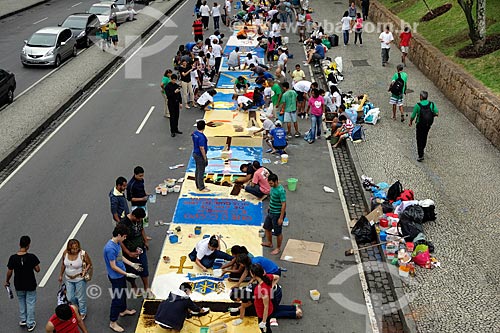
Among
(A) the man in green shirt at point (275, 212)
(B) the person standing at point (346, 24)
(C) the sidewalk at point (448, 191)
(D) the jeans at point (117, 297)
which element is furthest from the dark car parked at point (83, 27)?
(D) the jeans at point (117, 297)

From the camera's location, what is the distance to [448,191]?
14.4m

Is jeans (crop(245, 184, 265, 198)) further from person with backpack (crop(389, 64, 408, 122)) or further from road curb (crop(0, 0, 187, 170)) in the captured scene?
road curb (crop(0, 0, 187, 170))

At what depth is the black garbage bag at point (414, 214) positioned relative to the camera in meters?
12.6

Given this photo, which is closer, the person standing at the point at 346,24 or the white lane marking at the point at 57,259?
the white lane marking at the point at 57,259

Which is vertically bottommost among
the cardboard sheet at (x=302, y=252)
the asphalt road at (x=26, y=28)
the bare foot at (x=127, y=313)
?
the asphalt road at (x=26, y=28)

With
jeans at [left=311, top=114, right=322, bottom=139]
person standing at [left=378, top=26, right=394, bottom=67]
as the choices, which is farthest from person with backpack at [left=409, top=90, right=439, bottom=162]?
person standing at [left=378, top=26, right=394, bottom=67]

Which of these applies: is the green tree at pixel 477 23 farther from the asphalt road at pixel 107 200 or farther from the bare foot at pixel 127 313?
the bare foot at pixel 127 313

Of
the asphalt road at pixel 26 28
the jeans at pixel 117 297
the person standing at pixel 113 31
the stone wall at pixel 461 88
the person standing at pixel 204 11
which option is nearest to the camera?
the jeans at pixel 117 297

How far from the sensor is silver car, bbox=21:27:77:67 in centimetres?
2617

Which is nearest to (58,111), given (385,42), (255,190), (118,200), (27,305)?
(255,190)

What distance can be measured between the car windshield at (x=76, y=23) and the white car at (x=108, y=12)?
1520 millimetres

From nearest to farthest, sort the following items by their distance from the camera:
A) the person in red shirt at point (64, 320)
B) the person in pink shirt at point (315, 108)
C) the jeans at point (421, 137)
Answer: the person in red shirt at point (64, 320), the jeans at point (421, 137), the person in pink shirt at point (315, 108)

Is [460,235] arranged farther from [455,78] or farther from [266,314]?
[455,78]

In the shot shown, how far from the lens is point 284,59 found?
76.4 ft
